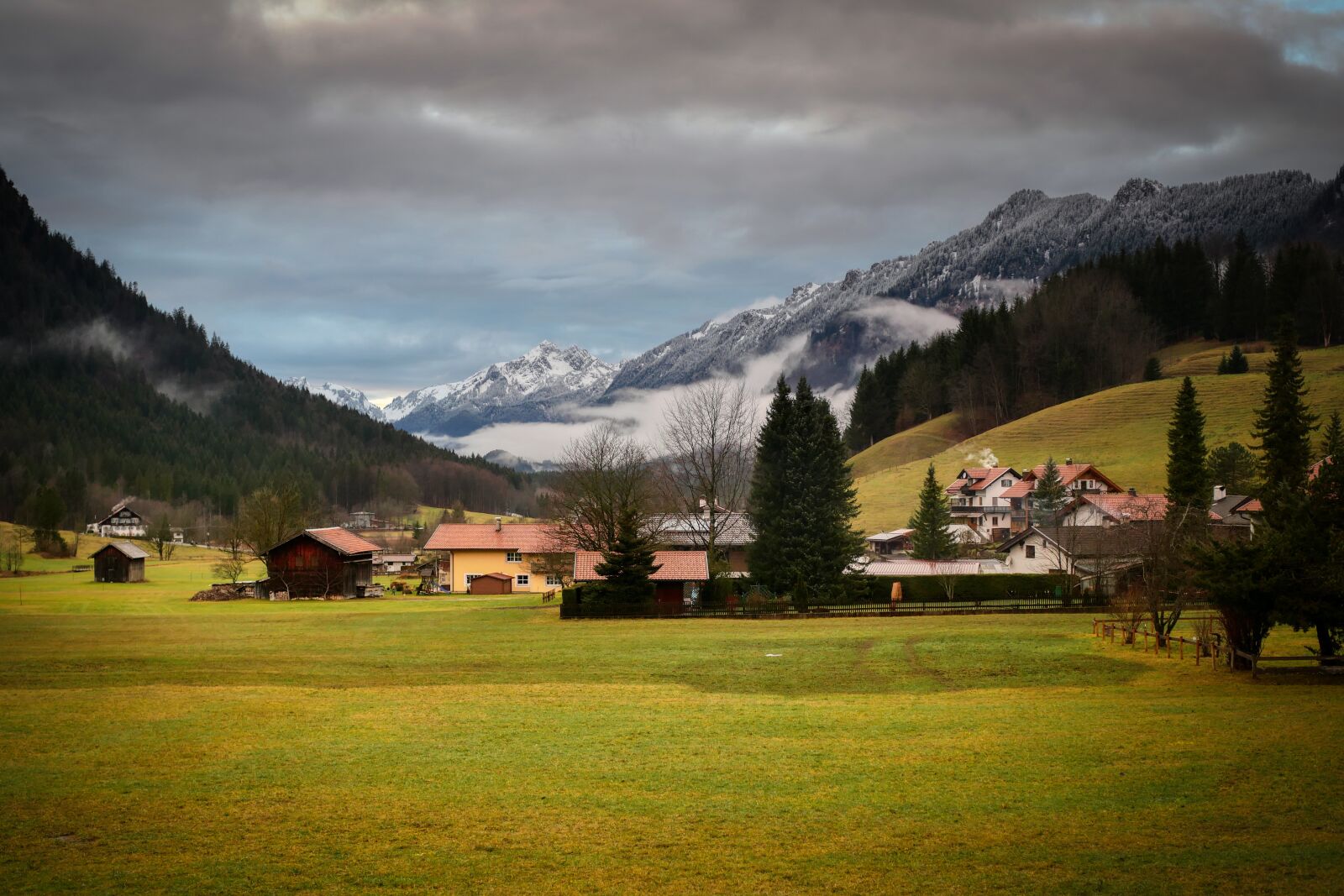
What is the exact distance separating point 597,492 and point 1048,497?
4569cm

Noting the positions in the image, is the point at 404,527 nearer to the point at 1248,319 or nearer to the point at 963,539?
the point at 963,539

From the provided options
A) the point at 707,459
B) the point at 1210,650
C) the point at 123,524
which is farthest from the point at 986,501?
the point at 123,524

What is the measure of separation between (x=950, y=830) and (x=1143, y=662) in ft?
71.4

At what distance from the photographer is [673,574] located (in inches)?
2474

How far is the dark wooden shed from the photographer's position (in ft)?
270

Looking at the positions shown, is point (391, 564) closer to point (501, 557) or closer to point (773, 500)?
point (501, 557)

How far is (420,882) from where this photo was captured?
12117 millimetres

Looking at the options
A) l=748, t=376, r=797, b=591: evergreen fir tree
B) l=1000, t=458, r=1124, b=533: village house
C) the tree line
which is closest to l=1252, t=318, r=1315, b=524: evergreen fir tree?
Answer: l=1000, t=458, r=1124, b=533: village house

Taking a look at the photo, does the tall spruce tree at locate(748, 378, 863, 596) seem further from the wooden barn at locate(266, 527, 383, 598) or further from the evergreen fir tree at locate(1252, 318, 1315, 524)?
the wooden barn at locate(266, 527, 383, 598)

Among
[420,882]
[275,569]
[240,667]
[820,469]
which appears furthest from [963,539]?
[420,882]

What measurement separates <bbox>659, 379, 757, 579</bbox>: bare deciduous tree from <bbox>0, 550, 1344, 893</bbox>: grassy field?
41.5 metres

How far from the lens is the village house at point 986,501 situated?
115 m

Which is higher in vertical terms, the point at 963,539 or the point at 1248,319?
the point at 1248,319

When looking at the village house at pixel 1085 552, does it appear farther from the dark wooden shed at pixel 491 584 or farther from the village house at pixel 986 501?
the dark wooden shed at pixel 491 584
